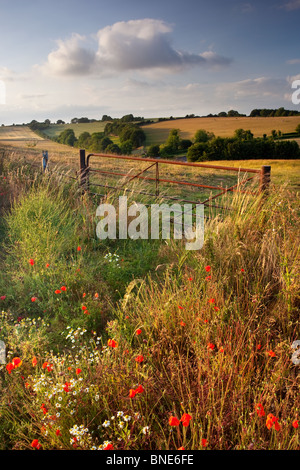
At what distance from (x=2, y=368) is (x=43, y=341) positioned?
0.43 meters

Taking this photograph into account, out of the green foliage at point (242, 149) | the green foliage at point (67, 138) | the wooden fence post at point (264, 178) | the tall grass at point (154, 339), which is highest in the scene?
the green foliage at point (67, 138)

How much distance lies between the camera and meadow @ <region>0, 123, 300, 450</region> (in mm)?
1845

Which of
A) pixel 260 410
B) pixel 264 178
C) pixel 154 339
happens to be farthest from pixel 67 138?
pixel 260 410

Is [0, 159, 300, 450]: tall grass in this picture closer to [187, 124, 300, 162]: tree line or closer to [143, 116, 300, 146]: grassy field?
[187, 124, 300, 162]: tree line

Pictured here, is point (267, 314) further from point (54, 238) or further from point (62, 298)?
point (54, 238)

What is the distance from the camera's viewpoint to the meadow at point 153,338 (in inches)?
72.6

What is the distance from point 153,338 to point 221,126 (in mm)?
29229

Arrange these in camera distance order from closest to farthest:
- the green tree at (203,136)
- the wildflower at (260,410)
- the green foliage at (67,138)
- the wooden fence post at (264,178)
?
1. the wildflower at (260,410)
2. the wooden fence post at (264,178)
3. the green tree at (203,136)
4. the green foliage at (67,138)

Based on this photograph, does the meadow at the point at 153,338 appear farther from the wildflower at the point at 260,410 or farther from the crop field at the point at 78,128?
the crop field at the point at 78,128

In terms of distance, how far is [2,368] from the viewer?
8.63ft

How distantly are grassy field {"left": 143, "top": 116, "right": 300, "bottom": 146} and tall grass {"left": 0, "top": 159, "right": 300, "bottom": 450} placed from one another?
23261 mm

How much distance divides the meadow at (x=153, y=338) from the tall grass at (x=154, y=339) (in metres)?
0.01

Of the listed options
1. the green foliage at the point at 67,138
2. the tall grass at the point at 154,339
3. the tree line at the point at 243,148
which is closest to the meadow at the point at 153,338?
the tall grass at the point at 154,339

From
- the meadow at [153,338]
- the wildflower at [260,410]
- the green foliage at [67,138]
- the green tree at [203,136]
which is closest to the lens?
the wildflower at [260,410]
